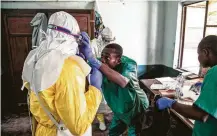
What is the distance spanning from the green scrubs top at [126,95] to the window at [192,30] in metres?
1.73

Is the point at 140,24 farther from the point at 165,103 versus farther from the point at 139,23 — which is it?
the point at 165,103

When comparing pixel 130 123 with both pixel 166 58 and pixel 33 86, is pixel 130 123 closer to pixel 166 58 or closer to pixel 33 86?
pixel 33 86

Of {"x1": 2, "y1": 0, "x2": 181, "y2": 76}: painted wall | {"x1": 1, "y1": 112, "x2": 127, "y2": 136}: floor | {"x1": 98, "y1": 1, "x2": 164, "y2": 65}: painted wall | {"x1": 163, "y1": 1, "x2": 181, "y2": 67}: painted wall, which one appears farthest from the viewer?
{"x1": 98, "y1": 1, "x2": 164, "y2": 65}: painted wall

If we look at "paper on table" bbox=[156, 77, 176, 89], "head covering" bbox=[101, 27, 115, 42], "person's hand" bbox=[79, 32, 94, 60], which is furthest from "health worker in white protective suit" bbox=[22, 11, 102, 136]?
"head covering" bbox=[101, 27, 115, 42]

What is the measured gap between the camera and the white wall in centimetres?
352

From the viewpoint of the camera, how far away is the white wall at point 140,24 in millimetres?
3516

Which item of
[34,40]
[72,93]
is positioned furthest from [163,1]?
[72,93]

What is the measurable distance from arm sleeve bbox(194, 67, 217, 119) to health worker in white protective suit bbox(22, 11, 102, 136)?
1.83 ft

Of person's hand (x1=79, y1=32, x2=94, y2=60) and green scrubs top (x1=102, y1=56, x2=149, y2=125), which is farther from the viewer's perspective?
green scrubs top (x1=102, y1=56, x2=149, y2=125)

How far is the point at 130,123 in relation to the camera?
1.63m

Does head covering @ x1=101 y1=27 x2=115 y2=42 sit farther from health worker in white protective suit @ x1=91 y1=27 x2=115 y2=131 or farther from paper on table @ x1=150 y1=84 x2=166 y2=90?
paper on table @ x1=150 y1=84 x2=166 y2=90

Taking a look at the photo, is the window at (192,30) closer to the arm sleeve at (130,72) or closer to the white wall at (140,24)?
the white wall at (140,24)

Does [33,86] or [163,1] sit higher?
[163,1]

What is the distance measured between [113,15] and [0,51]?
7.31 ft
